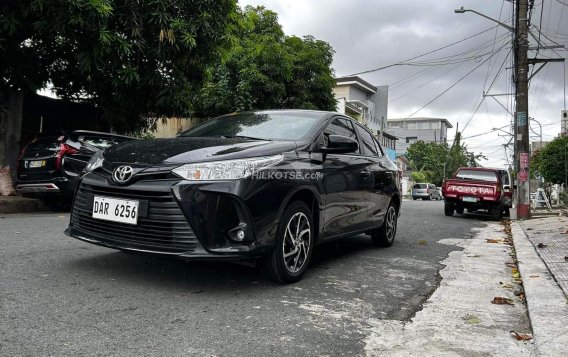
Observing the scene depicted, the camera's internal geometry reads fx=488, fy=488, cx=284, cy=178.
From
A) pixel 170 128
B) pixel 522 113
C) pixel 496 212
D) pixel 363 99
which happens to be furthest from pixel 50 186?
pixel 363 99

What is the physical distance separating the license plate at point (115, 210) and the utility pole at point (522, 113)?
12.7m

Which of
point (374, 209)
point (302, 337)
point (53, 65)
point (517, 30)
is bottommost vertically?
point (302, 337)

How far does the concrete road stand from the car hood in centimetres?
75

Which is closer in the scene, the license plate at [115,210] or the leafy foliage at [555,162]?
the license plate at [115,210]

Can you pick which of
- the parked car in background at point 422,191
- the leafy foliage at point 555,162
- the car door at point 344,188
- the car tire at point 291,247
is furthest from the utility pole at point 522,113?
the parked car in background at point 422,191

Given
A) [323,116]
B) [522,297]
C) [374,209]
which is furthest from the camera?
[374,209]

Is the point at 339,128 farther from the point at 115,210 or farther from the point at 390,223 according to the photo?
the point at 115,210

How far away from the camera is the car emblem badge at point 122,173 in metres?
3.50

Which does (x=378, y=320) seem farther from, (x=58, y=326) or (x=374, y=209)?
(x=374, y=209)

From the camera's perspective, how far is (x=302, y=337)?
9.29ft

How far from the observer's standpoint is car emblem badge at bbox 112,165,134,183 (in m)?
3.50

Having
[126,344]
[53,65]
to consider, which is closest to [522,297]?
[126,344]

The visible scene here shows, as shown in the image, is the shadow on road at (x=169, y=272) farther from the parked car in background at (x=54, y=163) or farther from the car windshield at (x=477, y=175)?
the car windshield at (x=477, y=175)

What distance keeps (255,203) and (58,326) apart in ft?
4.81
